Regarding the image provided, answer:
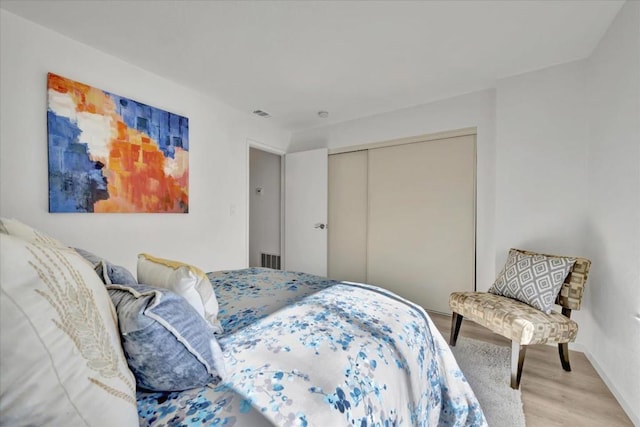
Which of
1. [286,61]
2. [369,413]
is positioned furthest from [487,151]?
[369,413]

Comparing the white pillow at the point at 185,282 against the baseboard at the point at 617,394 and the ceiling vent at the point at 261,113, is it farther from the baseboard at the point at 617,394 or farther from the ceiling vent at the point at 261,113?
the ceiling vent at the point at 261,113

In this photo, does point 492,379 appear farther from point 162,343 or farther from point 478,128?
point 478,128

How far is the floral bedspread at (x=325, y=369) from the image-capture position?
0.67 meters

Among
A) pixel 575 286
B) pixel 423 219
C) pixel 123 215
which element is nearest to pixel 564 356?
pixel 575 286

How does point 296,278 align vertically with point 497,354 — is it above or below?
above

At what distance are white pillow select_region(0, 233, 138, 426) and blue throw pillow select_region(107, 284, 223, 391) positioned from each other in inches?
2.4

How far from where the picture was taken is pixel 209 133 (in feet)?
10.1

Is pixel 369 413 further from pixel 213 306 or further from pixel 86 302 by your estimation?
pixel 86 302

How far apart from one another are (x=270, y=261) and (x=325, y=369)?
3865 mm

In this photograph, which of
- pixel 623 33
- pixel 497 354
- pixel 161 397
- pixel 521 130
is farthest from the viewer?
pixel 521 130

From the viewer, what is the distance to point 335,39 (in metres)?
2.03

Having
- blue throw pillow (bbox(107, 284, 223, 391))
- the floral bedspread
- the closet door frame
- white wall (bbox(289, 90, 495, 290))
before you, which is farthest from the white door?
blue throw pillow (bbox(107, 284, 223, 391))

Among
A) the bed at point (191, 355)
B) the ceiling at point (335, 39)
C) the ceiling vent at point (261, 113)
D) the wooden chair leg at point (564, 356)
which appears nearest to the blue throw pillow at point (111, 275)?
the bed at point (191, 355)

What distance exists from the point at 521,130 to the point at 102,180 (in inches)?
142
